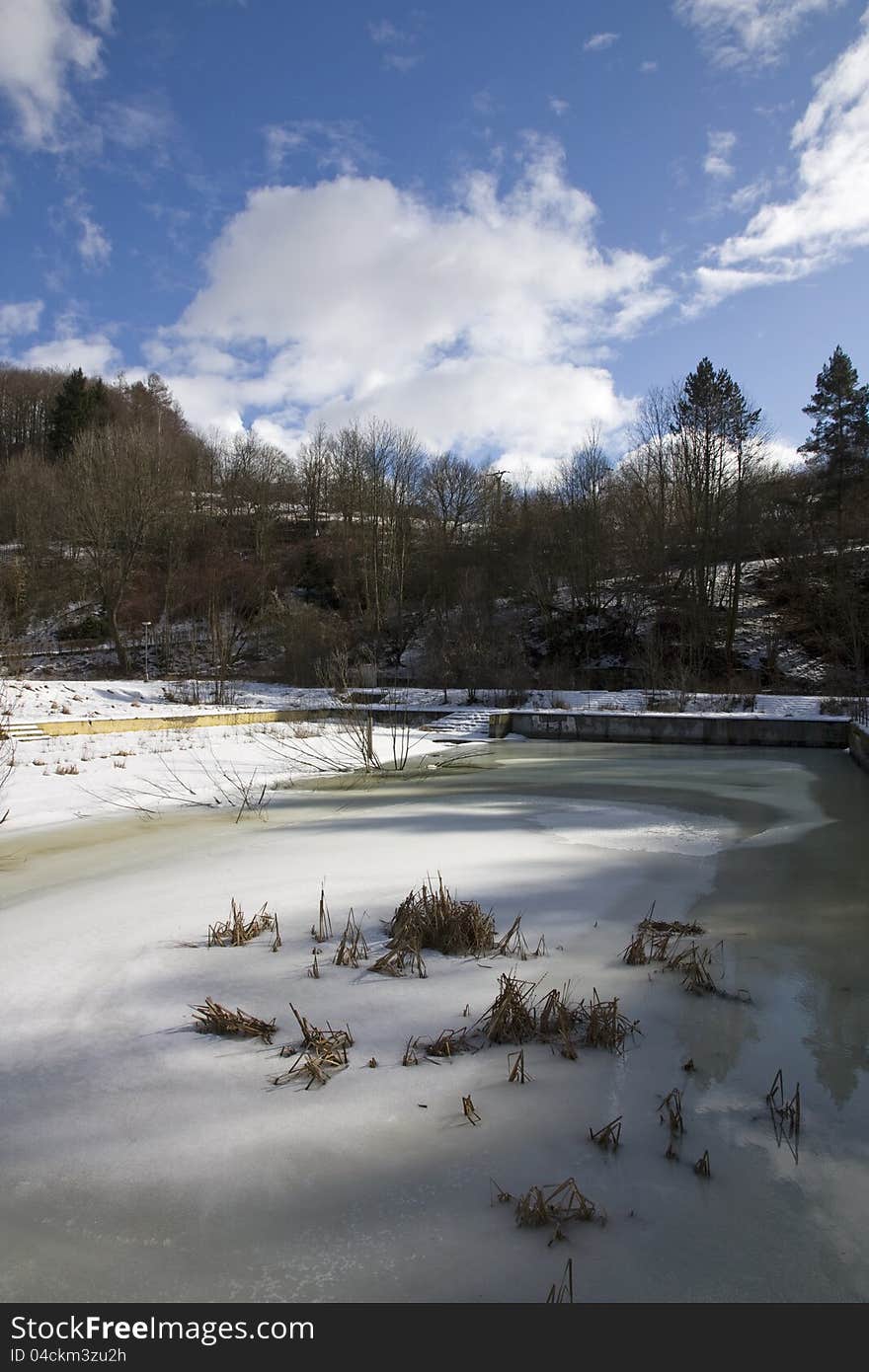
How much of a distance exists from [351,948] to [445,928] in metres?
0.52

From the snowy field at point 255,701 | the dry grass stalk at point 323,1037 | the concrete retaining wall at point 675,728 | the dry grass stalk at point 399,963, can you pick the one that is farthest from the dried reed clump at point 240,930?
the snowy field at point 255,701

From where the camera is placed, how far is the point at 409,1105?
Answer: 2672mm

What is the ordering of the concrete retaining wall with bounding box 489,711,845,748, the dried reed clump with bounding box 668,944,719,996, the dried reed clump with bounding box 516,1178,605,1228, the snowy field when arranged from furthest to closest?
1. the snowy field
2. the concrete retaining wall with bounding box 489,711,845,748
3. the dried reed clump with bounding box 668,944,719,996
4. the dried reed clump with bounding box 516,1178,605,1228

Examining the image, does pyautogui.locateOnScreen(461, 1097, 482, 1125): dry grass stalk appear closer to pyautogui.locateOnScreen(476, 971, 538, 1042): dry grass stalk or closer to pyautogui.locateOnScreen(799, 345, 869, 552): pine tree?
pyautogui.locateOnScreen(476, 971, 538, 1042): dry grass stalk

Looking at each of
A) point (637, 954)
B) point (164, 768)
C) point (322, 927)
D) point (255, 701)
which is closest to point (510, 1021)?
point (637, 954)

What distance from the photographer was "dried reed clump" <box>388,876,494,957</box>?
160 inches

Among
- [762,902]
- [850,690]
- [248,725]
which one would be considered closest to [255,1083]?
[762,902]

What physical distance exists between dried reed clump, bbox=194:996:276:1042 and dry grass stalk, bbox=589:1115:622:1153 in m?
1.33

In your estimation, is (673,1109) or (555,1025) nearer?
(673,1109)

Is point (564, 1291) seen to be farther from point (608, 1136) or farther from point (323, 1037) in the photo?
point (323, 1037)

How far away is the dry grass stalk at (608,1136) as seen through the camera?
2430mm

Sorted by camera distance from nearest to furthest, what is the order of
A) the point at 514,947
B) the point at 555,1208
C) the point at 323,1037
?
the point at 555,1208, the point at 323,1037, the point at 514,947

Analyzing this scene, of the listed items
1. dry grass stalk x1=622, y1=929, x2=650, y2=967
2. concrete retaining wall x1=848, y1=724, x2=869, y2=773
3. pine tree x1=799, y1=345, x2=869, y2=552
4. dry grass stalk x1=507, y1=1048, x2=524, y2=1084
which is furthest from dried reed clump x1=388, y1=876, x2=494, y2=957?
pine tree x1=799, y1=345, x2=869, y2=552
